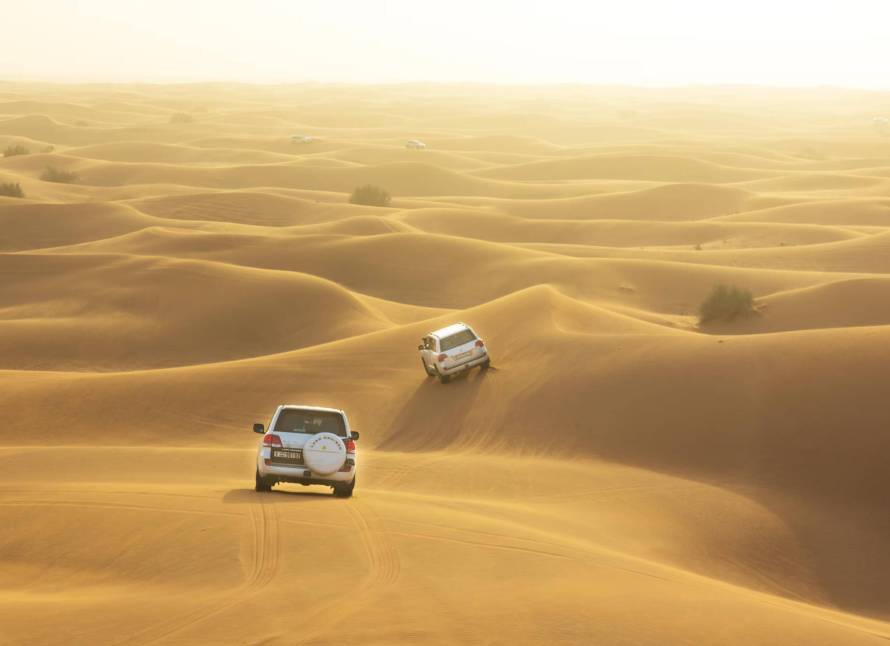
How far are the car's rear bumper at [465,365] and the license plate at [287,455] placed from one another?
31.6 feet

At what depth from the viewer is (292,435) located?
15.6 m

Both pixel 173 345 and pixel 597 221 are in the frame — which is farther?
pixel 597 221

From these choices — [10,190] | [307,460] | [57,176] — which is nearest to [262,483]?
[307,460]

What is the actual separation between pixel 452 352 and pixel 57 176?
54296 mm

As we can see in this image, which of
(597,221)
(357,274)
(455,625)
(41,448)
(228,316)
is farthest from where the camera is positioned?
(597,221)

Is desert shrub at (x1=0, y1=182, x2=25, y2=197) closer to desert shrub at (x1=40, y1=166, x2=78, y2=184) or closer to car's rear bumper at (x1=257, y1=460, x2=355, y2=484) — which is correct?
desert shrub at (x1=40, y1=166, x2=78, y2=184)

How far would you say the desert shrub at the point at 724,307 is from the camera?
108ft

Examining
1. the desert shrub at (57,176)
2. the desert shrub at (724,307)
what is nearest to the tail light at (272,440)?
the desert shrub at (724,307)

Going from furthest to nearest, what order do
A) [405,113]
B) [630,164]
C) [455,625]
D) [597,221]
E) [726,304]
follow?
[405,113]
[630,164]
[597,221]
[726,304]
[455,625]

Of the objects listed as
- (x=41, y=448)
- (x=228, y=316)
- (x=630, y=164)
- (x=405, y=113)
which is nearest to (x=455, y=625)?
(x=41, y=448)

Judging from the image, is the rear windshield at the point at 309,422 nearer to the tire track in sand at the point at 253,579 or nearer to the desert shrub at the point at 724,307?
the tire track in sand at the point at 253,579

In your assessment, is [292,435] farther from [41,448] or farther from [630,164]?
[630,164]

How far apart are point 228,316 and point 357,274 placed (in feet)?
30.5

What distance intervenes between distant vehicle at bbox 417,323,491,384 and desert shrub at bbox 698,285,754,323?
384 inches
